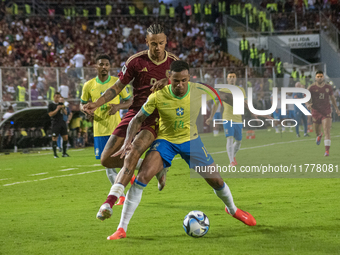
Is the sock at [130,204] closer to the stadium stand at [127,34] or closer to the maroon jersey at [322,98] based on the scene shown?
the maroon jersey at [322,98]

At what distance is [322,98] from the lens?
14.1 metres

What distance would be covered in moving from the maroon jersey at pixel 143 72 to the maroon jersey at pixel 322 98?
814 centimetres

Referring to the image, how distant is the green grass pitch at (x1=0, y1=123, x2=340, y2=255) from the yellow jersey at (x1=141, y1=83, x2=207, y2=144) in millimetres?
1152

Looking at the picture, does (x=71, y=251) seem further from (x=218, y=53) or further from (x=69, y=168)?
(x=218, y=53)

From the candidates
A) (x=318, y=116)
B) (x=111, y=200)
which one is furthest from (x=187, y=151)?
(x=318, y=116)

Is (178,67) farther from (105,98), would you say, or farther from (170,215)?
(170,215)

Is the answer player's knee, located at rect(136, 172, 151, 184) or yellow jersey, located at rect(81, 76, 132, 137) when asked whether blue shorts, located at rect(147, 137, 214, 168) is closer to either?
player's knee, located at rect(136, 172, 151, 184)

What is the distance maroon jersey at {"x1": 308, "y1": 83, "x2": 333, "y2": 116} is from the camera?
45.9 ft

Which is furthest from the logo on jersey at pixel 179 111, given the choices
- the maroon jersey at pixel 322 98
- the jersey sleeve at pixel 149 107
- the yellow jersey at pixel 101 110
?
the maroon jersey at pixel 322 98

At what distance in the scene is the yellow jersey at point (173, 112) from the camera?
19.6 ft

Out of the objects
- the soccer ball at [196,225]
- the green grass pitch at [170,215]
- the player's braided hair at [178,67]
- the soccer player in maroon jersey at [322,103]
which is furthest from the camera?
the soccer player in maroon jersey at [322,103]

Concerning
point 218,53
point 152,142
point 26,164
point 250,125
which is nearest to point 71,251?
point 152,142

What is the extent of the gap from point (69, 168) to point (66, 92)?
21.6ft

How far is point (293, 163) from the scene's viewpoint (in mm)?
13492
